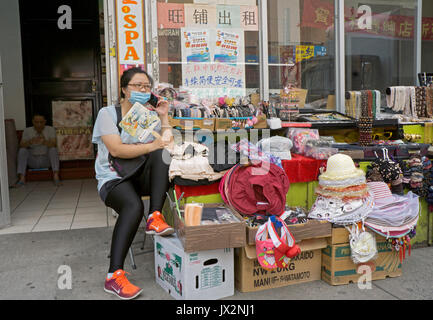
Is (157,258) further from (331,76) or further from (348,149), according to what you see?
(331,76)

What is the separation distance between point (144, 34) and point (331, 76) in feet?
7.50

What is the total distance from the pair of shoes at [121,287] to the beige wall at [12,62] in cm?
594

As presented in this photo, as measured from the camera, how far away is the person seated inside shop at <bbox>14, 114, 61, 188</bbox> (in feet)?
23.9

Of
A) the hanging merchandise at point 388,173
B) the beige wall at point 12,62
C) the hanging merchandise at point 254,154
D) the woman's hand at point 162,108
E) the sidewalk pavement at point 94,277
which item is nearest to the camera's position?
the sidewalk pavement at point 94,277

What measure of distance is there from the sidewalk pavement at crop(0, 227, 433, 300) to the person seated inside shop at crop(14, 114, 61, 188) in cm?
335

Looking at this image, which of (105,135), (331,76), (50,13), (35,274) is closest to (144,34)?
(105,135)

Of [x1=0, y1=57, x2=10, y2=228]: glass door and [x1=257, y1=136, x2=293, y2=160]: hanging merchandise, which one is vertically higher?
[x1=257, y1=136, x2=293, y2=160]: hanging merchandise

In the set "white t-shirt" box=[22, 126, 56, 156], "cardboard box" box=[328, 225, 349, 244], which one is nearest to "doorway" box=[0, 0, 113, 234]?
"white t-shirt" box=[22, 126, 56, 156]

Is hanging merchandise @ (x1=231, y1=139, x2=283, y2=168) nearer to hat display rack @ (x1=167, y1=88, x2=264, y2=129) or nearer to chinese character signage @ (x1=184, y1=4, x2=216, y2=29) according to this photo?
hat display rack @ (x1=167, y1=88, x2=264, y2=129)

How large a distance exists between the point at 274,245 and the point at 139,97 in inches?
58.9

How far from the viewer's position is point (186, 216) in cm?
279

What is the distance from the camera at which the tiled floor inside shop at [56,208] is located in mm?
4758

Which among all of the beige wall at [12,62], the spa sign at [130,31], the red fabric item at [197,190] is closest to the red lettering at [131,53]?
the spa sign at [130,31]

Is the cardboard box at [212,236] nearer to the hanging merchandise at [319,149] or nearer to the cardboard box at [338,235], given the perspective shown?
the cardboard box at [338,235]
